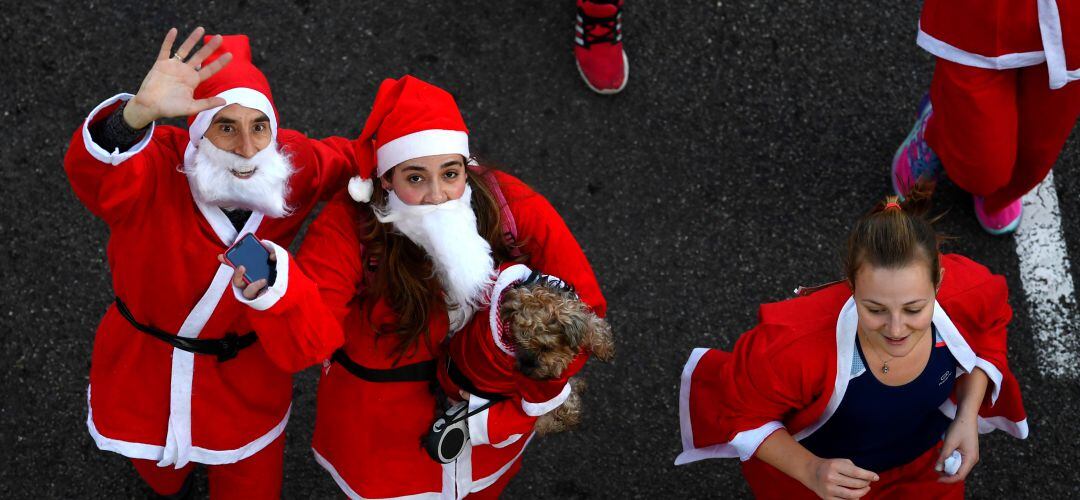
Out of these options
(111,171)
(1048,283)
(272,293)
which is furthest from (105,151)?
(1048,283)

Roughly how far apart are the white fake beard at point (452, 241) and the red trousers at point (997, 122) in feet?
6.05

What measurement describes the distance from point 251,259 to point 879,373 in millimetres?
1723

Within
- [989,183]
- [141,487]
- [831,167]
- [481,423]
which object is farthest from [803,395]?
[141,487]

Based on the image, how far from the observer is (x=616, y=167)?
432 centimetres

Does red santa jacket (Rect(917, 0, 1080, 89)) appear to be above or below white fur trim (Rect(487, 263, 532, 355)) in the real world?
above

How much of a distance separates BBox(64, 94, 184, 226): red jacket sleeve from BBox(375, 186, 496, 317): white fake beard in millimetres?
617

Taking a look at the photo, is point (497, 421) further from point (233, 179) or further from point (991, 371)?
point (991, 371)

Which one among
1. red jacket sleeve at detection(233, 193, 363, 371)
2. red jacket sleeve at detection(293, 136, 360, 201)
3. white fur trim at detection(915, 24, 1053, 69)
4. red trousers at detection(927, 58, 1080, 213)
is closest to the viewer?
red jacket sleeve at detection(233, 193, 363, 371)

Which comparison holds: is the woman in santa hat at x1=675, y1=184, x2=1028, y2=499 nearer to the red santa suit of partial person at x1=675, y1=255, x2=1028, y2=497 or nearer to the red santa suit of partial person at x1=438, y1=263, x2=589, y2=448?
the red santa suit of partial person at x1=675, y1=255, x2=1028, y2=497

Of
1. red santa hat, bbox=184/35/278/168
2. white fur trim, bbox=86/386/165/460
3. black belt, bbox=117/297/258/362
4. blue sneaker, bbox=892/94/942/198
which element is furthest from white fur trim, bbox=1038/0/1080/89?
white fur trim, bbox=86/386/165/460

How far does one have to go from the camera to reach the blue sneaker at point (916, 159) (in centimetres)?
404

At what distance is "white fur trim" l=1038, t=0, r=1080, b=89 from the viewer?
3115 millimetres

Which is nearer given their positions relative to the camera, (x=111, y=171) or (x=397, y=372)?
(x=111, y=171)

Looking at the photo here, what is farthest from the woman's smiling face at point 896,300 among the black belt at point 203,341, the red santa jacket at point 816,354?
the black belt at point 203,341
